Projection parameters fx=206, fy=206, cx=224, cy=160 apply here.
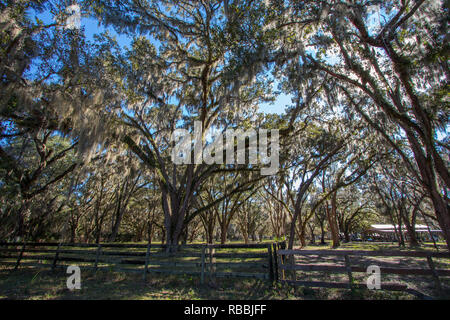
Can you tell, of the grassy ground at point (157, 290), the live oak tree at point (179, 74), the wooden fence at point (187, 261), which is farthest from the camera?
the live oak tree at point (179, 74)

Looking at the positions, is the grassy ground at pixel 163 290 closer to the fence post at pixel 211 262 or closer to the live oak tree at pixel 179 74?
the fence post at pixel 211 262

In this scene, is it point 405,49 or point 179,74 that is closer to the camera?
point 405,49

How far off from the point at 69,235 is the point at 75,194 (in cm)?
816

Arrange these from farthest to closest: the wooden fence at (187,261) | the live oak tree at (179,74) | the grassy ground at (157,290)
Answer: the live oak tree at (179,74) → the wooden fence at (187,261) → the grassy ground at (157,290)

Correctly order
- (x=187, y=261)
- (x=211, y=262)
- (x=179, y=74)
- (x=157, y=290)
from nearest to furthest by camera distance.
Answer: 1. (x=157, y=290)
2. (x=211, y=262)
3. (x=187, y=261)
4. (x=179, y=74)

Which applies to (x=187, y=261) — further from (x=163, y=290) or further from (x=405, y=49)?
(x=405, y=49)

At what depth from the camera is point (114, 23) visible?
745 cm

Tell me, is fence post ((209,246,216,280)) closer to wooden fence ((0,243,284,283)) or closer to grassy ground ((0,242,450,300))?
wooden fence ((0,243,284,283))

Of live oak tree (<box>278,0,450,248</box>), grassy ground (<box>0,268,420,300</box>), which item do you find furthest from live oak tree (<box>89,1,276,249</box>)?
grassy ground (<box>0,268,420,300</box>)

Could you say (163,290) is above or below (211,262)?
below

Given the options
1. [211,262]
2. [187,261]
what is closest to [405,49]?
[211,262]

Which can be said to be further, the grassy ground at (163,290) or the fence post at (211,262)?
the fence post at (211,262)

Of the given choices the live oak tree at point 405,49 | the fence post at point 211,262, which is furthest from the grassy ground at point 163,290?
the live oak tree at point 405,49
